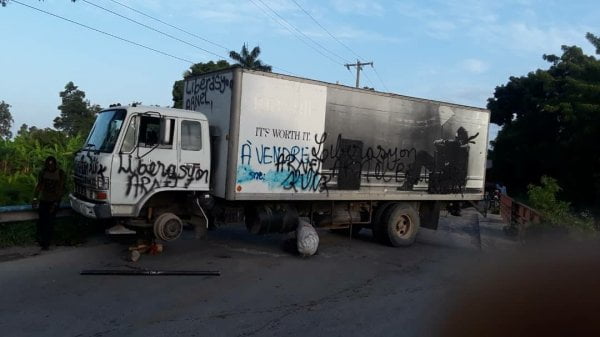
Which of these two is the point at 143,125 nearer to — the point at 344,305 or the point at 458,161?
the point at 344,305

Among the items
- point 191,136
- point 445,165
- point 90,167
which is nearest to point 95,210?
point 90,167

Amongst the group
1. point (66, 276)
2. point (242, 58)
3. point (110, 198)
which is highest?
point (242, 58)

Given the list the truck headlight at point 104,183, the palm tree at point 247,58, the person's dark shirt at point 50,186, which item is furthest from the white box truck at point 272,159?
the palm tree at point 247,58

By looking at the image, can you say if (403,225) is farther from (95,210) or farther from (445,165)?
(95,210)

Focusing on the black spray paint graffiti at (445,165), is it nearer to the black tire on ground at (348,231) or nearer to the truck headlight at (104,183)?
the black tire on ground at (348,231)

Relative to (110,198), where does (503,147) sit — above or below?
above

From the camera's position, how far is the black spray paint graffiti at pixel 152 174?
26.3ft

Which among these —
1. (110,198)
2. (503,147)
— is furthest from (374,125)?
(503,147)

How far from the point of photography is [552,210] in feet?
39.8

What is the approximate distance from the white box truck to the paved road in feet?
2.53

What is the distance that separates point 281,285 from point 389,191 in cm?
422

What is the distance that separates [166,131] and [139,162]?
64 centimetres

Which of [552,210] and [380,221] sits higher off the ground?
[552,210]

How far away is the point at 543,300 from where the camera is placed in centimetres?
218
